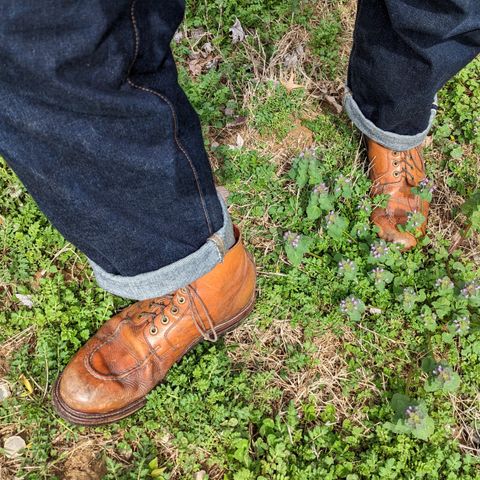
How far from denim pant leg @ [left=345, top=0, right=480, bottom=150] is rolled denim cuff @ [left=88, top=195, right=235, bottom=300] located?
0.95 m

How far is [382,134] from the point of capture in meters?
2.49

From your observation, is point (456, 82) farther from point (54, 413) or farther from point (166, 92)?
point (54, 413)

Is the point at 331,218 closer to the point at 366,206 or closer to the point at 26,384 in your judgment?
the point at 366,206

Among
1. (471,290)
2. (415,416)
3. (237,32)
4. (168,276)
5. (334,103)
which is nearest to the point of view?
(168,276)

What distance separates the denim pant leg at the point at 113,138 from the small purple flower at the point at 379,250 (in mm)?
874

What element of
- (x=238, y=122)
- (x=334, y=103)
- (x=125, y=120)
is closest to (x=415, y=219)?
(x=334, y=103)

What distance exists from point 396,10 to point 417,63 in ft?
0.80

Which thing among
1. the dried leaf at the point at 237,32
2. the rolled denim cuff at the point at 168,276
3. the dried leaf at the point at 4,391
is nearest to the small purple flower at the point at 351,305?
the rolled denim cuff at the point at 168,276

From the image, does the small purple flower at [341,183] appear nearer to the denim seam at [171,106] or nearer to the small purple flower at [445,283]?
the small purple flower at [445,283]

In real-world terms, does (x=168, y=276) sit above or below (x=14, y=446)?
above

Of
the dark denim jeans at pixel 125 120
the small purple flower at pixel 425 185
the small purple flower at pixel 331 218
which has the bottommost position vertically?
the small purple flower at pixel 425 185

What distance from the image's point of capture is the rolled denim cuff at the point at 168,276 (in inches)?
67.8

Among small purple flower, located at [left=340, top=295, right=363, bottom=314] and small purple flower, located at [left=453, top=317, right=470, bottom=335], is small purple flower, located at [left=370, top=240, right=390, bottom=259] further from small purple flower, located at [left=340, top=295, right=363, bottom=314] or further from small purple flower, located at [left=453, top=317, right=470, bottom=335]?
small purple flower, located at [left=453, top=317, right=470, bottom=335]

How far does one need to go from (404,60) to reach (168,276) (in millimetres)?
1254
